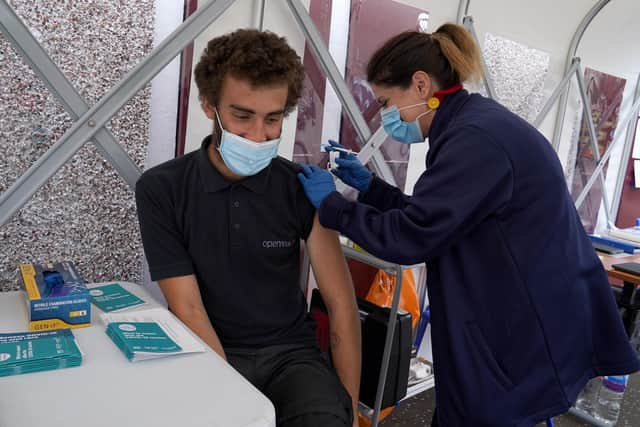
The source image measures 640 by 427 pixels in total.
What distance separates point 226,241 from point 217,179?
16cm

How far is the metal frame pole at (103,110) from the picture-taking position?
1.30 meters

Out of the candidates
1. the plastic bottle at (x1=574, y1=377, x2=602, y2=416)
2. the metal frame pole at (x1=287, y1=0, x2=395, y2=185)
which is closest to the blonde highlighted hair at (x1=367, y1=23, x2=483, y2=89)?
the metal frame pole at (x1=287, y1=0, x2=395, y2=185)

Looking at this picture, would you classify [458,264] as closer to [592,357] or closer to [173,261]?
[592,357]

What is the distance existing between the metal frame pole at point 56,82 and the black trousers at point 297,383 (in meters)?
0.65

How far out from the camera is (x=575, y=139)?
3.31 meters

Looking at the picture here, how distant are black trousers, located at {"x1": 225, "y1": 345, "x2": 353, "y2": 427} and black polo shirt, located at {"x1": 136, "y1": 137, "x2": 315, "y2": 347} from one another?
3 centimetres

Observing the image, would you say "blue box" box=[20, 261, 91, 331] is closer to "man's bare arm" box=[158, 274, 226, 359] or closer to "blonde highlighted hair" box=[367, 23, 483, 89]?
"man's bare arm" box=[158, 274, 226, 359]

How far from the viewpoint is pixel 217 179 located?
1222mm

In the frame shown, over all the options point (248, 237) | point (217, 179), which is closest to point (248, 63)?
point (217, 179)

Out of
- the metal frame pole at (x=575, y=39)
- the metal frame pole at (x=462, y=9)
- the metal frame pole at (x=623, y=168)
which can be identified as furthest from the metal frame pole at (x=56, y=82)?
the metal frame pole at (x=623, y=168)

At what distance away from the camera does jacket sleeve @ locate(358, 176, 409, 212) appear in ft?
4.83

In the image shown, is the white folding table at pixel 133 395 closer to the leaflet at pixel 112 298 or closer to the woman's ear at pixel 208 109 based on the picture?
the leaflet at pixel 112 298

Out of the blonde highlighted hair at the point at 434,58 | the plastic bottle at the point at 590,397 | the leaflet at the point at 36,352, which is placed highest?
the blonde highlighted hair at the point at 434,58

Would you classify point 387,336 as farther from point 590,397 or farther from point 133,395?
point 590,397
